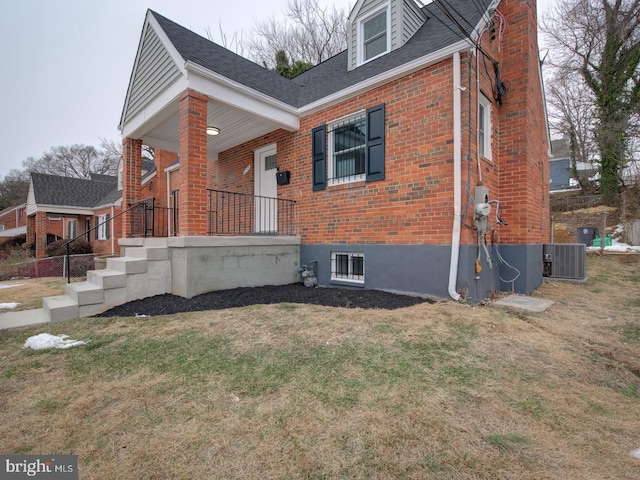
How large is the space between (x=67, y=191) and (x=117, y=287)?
2194 centimetres

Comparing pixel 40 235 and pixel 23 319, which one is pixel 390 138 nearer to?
pixel 23 319

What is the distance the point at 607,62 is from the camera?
15180mm

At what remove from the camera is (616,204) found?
16625 mm

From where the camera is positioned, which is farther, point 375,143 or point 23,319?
point 375,143

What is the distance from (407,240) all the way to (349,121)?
8.91 ft

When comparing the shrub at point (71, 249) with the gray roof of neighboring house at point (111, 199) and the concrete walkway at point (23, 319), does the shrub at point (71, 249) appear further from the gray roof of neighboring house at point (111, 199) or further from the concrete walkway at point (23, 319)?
the concrete walkway at point (23, 319)

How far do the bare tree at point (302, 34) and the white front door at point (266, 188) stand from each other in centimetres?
1158

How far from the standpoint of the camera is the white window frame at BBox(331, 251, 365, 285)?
5.81 meters

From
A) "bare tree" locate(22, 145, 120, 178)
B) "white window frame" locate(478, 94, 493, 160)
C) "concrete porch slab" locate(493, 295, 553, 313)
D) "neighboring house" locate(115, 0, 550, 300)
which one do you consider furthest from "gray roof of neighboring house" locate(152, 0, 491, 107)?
"bare tree" locate(22, 145, 120, 178)

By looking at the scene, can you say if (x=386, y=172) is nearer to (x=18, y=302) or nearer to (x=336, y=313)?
(x=336, y=313)

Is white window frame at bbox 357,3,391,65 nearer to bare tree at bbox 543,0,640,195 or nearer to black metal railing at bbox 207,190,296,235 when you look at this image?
black metal railing at bbox 207,190,296,235

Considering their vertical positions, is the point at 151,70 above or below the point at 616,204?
above

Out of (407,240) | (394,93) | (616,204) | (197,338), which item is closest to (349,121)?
(394,93)

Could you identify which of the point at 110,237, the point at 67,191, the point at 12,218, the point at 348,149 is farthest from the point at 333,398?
the point at 12,218
